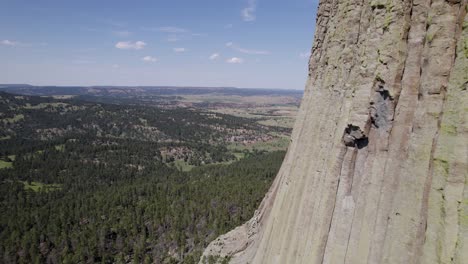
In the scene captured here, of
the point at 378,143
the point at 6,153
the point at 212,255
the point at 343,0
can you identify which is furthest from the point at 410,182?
the point at 6,153

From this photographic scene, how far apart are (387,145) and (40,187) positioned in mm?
149728

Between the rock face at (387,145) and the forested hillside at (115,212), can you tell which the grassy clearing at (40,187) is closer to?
the forested hillside at (115,212)

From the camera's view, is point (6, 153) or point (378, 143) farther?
point (6, 153)

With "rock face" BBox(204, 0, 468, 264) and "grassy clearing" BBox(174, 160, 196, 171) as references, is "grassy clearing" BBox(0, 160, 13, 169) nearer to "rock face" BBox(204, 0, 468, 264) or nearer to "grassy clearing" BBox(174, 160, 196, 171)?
"grassy clearing" BBox(174, 160, 196, 171)

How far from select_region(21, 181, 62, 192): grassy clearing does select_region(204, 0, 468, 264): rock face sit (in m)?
135

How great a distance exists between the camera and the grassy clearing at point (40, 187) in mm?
135000

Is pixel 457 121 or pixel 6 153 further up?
pixel 457 121

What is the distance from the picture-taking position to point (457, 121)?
14.1 metres

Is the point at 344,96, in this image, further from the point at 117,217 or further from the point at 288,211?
the point at 117,217

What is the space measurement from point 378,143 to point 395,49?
15.8 feet

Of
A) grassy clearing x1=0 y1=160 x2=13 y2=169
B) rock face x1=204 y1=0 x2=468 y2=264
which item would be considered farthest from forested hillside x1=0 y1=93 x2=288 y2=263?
rock face x1=204 y1=0 x2=468 y2=264

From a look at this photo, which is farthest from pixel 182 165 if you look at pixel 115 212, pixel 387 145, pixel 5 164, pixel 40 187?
pixel 387 145

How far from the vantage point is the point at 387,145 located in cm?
1753

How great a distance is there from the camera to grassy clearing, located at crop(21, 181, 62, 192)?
135 m
